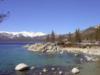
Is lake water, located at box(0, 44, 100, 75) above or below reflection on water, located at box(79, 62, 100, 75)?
above

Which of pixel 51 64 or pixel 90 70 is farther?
pixel 51 64

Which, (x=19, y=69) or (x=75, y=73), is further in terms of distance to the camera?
(x=19, y=69)

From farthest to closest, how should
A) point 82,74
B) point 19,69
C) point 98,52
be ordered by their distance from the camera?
point 98,52 < point 19,69 < point 82,74

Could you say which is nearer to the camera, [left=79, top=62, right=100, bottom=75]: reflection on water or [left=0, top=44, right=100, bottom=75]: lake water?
[left=79, top=62, right=100, bottom=75]: reflection on water

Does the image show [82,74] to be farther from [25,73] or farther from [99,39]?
[99,39]

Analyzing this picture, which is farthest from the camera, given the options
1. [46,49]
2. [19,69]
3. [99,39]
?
[99,39]

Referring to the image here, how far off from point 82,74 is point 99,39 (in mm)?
108623

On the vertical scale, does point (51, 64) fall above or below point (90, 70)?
above

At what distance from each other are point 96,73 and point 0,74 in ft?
52.4

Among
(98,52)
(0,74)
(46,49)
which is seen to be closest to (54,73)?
(0,74)

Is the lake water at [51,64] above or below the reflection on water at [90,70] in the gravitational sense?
above

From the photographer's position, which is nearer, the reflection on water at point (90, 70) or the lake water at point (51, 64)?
the reflection on water at point (90, 70)

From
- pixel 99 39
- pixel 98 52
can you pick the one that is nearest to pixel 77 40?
pixel 99 39

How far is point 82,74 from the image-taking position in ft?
128
